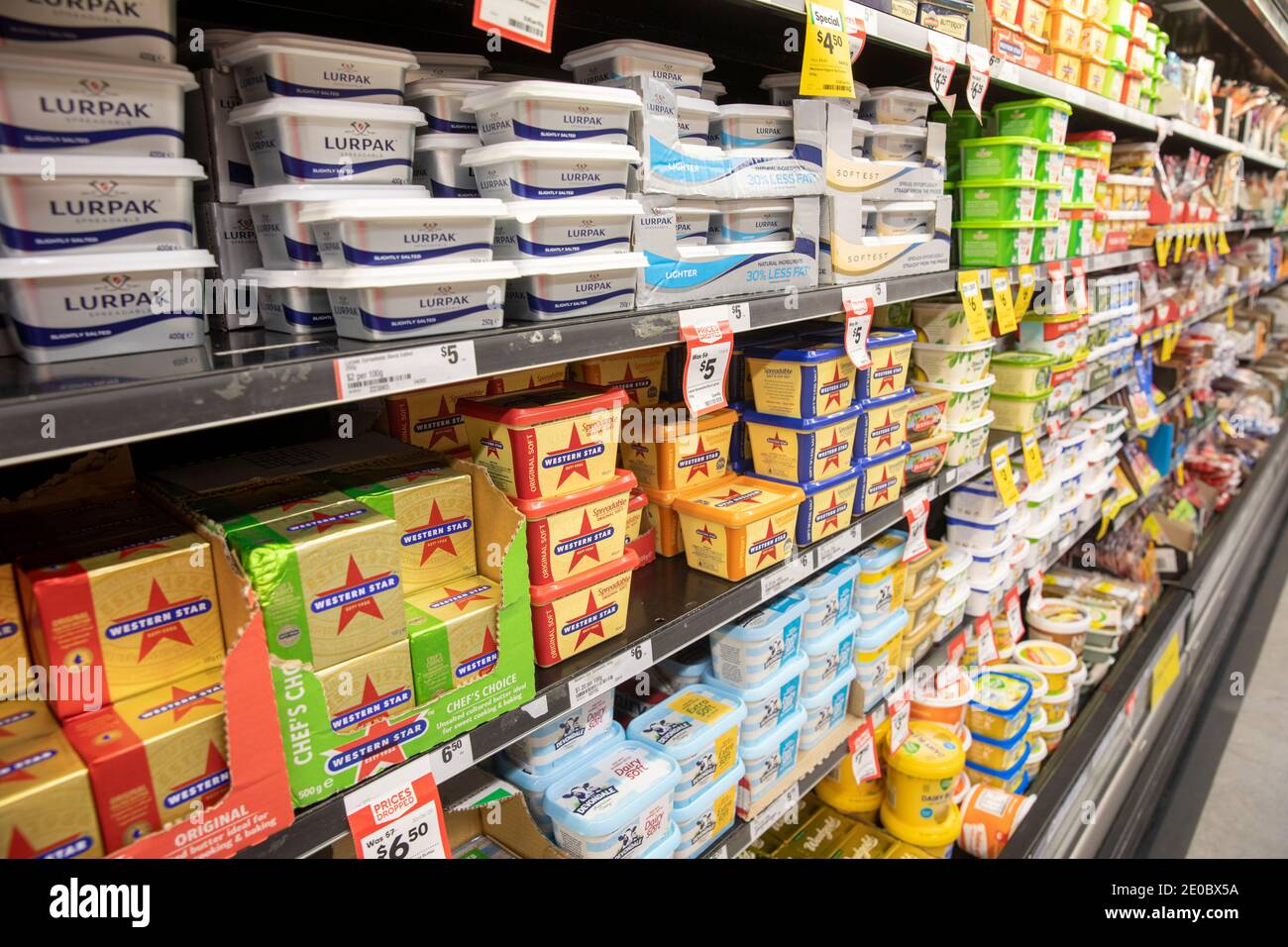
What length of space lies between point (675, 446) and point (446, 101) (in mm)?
720

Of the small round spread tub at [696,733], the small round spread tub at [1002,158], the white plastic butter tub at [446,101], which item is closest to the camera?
the white plastic butter tub at [446,101]

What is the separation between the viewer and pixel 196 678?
34.9 inches

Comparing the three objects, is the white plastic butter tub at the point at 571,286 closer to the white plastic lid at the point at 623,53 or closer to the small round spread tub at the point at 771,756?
the white plastic lid at the point at 623,53

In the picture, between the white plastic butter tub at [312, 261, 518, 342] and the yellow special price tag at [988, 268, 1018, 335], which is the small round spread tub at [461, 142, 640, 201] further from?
the yellow special price tag at [988, 268, 1018, 335]

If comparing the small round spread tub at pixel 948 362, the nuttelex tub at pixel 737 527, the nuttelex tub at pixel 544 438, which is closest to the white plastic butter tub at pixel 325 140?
the nuttelex tub at pixel 544 438

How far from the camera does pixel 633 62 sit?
4.06ft

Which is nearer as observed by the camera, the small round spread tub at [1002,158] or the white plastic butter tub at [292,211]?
the white plastic butter tub at [292,211]

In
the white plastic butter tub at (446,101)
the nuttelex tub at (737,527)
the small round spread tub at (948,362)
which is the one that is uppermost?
the white plastic butter tub at (446,101)

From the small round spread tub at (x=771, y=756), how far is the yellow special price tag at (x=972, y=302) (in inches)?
39.6

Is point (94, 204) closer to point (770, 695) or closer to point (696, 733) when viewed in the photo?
point (696, 733)

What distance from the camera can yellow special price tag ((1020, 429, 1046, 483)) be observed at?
98.1 inches

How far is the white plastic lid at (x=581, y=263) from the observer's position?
1054 millimetres

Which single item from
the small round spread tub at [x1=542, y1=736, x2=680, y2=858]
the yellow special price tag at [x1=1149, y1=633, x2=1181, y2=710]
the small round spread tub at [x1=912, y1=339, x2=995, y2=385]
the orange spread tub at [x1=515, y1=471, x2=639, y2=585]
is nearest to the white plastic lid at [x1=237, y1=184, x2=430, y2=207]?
the orange spread tub at [x1=515, y1=471, x2=639, y2=585]
